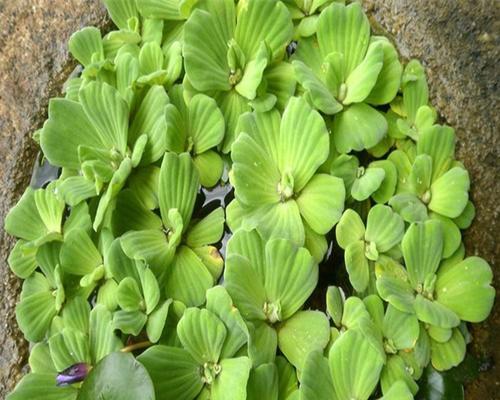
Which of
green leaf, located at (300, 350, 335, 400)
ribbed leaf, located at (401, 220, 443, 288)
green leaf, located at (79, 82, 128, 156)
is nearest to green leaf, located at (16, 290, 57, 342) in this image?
green leaf, located at (79, 82, 128, 156)

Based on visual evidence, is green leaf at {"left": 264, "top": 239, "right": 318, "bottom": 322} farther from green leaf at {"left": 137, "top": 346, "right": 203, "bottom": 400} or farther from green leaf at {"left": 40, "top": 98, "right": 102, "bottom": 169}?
green leaf at {"left": 40, "top": 98, "right": 102, "bottom": 169}

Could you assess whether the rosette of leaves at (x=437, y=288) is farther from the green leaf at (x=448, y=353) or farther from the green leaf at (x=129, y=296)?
the green leaf at (x=129, y=296)

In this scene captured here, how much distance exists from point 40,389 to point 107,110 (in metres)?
0.40

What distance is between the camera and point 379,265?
837 millimetres

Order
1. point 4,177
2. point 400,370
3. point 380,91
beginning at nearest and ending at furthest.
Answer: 1. point 400,370
2. point 380,91
3. point 4,177

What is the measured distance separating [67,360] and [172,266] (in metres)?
0.19

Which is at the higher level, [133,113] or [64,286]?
[133,113]

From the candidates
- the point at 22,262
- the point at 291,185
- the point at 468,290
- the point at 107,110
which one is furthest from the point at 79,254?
the point at 468,290

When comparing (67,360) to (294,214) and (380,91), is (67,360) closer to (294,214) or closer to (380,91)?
(294,214)

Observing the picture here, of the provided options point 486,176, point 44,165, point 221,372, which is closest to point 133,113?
point 44,165

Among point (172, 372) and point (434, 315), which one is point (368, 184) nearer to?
point (434, 315)

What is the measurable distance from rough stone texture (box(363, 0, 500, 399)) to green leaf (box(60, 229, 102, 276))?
529 mm

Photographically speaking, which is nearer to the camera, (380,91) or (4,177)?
(380,91)

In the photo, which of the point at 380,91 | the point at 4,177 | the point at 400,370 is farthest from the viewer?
the point at 4,177
